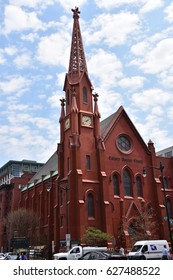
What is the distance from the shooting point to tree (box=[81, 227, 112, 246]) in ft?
137

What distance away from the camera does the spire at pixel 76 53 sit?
58016 millimetres

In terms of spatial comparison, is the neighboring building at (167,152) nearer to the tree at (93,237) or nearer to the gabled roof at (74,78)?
the gabled roof at (74,78)

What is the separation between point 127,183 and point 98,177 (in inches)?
256

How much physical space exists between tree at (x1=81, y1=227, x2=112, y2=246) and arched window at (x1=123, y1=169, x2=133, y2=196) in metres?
10.7

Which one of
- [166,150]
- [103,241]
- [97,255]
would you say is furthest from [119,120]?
[166,150]

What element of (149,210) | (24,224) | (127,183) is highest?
(127,183)

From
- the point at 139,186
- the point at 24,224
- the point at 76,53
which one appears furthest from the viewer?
the point at 24,224

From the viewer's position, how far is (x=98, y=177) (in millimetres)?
49000

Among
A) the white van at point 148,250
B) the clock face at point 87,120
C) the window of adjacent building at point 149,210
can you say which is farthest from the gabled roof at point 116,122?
the white van at point 148,250

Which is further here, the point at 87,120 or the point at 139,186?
the point at 139,186

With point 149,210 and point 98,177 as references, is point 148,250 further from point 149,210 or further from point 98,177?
point 149,210

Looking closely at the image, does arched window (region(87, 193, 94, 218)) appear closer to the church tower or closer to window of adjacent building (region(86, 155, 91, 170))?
the church tower

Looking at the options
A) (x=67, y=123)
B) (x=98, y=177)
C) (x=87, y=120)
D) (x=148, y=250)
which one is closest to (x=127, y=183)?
(x=98, y=177)
